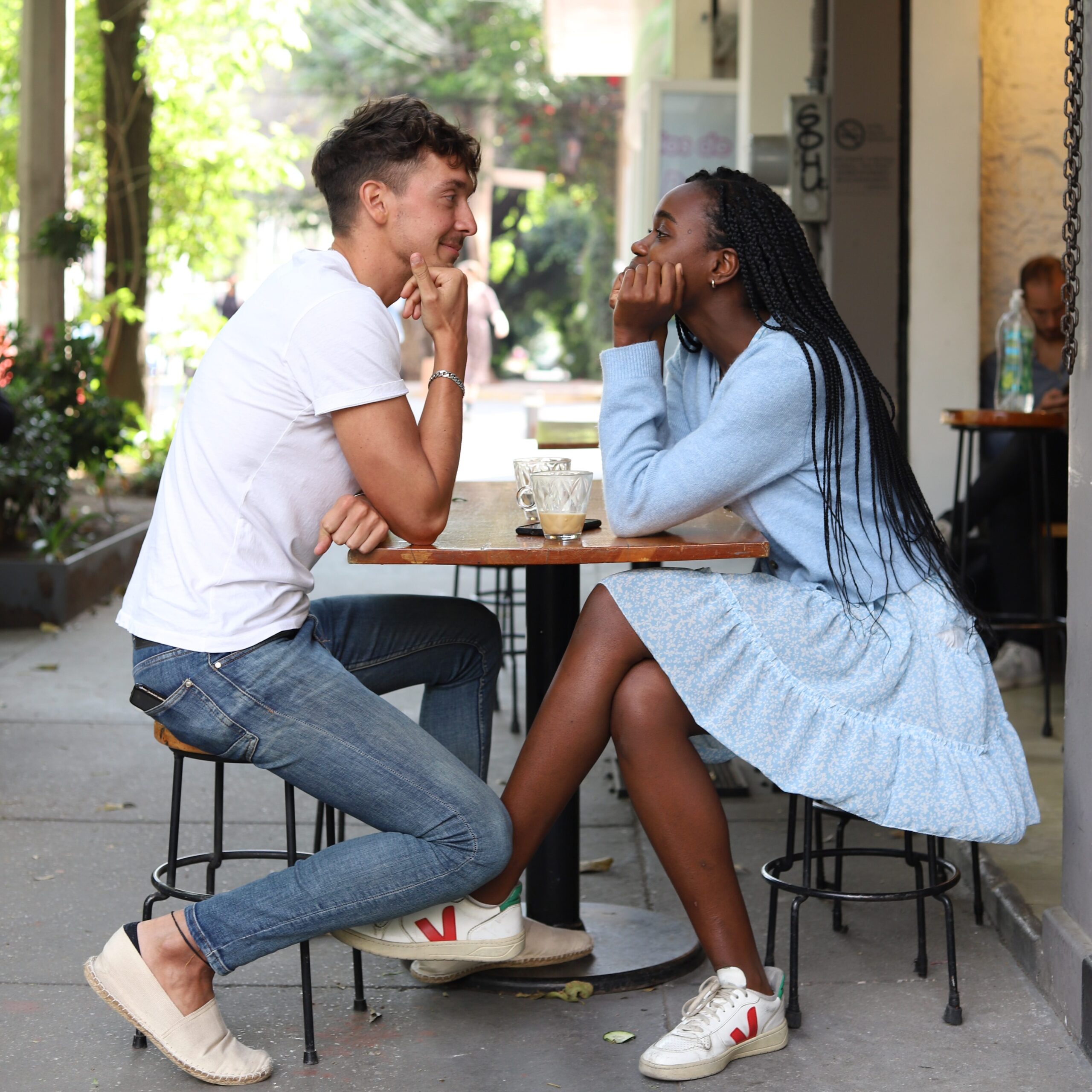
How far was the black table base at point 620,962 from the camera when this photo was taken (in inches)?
118

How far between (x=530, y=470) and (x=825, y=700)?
74cm

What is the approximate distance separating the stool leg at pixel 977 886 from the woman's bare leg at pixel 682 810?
734 millimetres

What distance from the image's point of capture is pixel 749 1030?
8.77 ft

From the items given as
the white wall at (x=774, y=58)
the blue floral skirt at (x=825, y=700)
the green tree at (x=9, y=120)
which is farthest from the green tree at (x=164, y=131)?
the blue floral skirt at (x=825, y=700)

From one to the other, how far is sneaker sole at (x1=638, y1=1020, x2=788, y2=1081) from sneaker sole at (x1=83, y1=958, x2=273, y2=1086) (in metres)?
0.70

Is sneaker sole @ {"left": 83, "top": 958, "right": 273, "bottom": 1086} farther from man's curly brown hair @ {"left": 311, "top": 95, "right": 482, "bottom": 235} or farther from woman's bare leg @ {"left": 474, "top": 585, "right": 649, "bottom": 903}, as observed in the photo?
man's curly brown hair @ {"left": 311, "top": 95, "right": 482, "bottom": 235}

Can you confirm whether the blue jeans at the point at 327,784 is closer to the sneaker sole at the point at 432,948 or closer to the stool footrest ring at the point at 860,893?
the sneaker sole at the point at 432,948

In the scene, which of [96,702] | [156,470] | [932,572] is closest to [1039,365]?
[932,572]

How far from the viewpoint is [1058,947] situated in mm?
2859

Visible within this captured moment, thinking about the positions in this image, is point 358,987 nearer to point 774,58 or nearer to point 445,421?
point 445,421

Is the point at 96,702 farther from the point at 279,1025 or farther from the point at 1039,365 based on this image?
the point at 1039,365

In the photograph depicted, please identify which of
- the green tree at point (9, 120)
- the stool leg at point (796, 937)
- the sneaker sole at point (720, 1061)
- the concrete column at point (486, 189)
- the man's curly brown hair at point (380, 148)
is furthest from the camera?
the concrete column at point (486, 189)

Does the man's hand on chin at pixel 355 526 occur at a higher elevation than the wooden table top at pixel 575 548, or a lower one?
higher

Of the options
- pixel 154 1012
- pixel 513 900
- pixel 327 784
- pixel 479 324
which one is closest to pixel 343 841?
pixel 327 784
